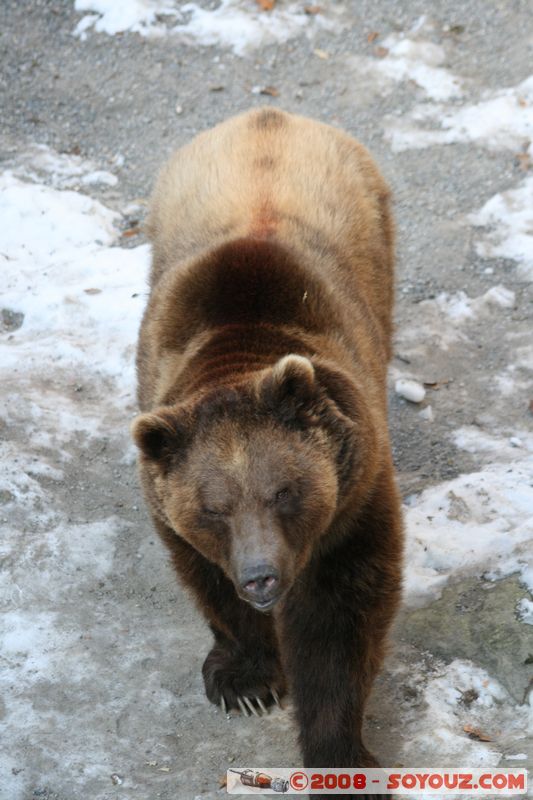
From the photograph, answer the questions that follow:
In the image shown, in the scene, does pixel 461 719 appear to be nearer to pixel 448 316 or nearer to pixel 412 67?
pixel 448 316

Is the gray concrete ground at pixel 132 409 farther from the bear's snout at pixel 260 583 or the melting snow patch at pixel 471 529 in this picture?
the bear's snout at pixel 260 583

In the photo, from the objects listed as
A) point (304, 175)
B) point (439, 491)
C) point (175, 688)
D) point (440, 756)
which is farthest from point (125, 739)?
point (304, 175)

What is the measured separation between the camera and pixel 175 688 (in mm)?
6301

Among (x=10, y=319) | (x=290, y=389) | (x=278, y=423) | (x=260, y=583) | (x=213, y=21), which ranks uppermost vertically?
(x=290, y=389)

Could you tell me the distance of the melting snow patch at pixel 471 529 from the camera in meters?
6.37

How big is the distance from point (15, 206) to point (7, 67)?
261 cm

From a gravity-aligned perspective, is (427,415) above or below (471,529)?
below

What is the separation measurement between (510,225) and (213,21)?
4473 mm

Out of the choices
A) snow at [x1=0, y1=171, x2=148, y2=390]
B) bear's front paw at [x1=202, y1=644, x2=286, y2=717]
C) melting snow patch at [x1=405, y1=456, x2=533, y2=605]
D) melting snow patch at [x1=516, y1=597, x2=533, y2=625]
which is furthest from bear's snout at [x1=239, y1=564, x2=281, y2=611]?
→ snow at [x1=0, y1=171, x2=148, y2=390]

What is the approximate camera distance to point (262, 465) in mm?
4684

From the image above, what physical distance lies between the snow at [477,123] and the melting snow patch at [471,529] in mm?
4350

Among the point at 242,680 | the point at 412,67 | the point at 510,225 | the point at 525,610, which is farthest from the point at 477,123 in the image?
the point at 242,680

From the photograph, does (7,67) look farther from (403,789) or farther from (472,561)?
(403,789)

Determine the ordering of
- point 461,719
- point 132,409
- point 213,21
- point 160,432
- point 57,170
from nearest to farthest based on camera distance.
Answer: point 160,432, point 461,719, point 132,409, point 57,170, point 213,21
